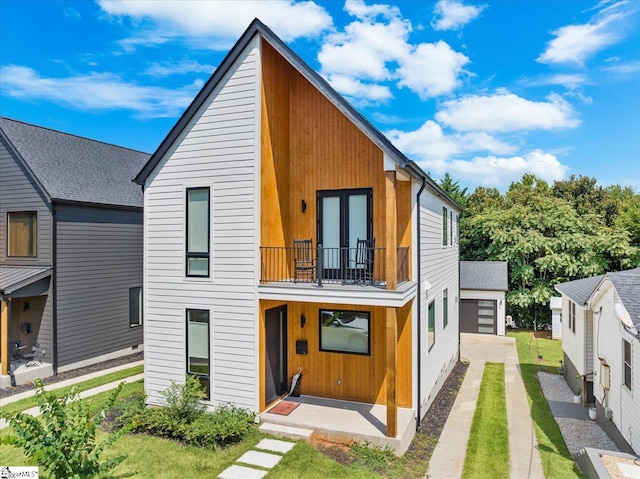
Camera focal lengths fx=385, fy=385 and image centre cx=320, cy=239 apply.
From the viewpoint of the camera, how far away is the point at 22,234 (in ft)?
46.6

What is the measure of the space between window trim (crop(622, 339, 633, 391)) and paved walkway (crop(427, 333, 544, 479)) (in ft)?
8.00

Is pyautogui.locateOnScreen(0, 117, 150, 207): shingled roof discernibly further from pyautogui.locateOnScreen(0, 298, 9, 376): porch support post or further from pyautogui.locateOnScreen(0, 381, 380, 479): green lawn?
pyautogui.locateOnScreen(0, 381, 380, 479): green lawn

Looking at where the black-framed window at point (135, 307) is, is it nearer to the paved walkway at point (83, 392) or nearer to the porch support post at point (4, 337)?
the paved walkway at point (83, 392)

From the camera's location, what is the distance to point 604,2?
11.5 metres

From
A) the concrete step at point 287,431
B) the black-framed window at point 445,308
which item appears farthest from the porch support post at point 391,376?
the black-framed window at point 445,308

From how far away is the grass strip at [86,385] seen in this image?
10.5 meters

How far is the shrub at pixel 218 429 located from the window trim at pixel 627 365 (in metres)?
8.35

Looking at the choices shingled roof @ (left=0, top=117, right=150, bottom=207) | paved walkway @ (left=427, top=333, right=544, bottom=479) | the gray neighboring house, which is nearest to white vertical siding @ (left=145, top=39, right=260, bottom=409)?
paved walkway @ (left=427, top=333, right=544, bottom=479)

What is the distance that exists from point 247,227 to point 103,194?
949cm

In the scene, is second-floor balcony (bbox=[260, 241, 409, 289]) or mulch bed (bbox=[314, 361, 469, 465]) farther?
second-floor balcony (bbox=[260, 241, 409, 289])

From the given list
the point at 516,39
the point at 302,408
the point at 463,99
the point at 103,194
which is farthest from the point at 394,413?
the point at 463,99

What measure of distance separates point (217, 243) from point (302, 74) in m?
4.61

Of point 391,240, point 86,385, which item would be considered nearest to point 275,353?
point 391,240

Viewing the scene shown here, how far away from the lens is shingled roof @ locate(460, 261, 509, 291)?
23.2m
